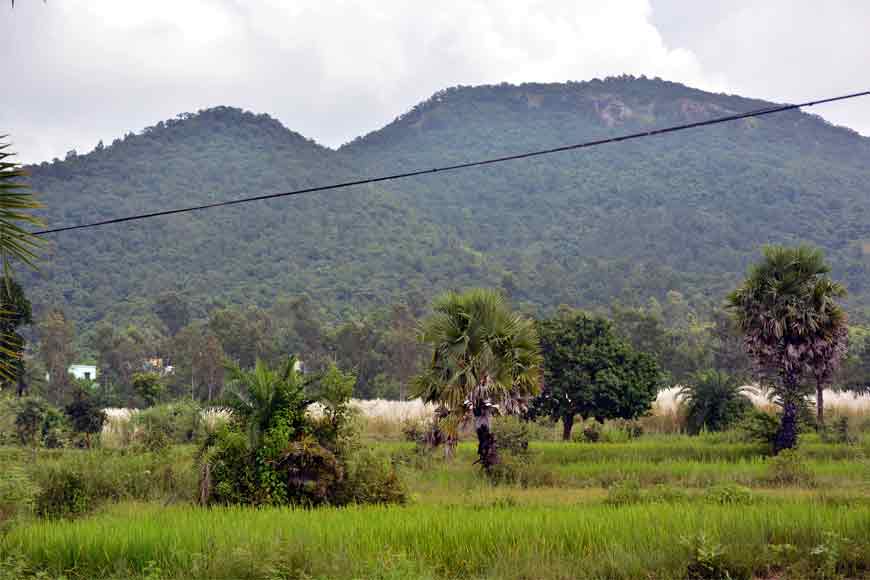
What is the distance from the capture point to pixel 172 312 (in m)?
97.8

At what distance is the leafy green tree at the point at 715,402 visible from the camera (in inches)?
1355

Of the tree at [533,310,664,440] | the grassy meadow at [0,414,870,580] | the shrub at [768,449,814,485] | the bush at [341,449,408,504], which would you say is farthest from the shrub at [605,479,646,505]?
the tree at [533,310,664,440]

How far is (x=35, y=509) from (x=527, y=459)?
1295 centimetres

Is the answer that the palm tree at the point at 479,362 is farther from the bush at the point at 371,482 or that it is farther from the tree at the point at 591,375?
the tree at the point at 591,375

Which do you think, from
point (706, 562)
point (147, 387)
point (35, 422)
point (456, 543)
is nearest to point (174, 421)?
point (35, 422)

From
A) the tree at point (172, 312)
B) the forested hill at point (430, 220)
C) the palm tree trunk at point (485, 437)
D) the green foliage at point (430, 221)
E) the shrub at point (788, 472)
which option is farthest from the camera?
the forested hill at point (430, 220)

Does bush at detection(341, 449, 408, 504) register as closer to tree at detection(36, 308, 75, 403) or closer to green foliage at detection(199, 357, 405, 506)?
green foliage at detection(199, 357, 405, 506)

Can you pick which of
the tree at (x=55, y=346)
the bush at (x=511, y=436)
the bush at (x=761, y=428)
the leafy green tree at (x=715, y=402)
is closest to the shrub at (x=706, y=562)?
the bush at (x=511, y=436)

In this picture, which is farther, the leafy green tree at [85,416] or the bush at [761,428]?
the leafy green tree at [85,416]

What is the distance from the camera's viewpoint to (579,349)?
35406mm

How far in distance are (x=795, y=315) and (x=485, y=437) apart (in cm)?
1065

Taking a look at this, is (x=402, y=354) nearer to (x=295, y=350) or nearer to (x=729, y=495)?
(x=295, y=350)

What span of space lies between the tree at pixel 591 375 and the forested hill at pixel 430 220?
69.6m

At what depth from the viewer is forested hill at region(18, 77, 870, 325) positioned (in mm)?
114062
